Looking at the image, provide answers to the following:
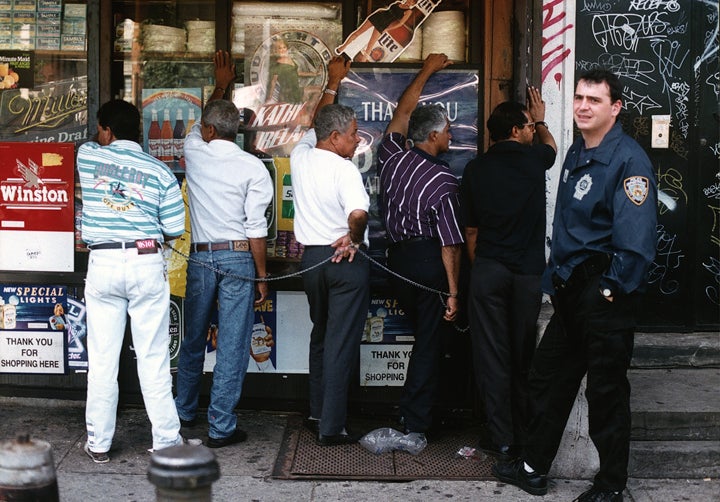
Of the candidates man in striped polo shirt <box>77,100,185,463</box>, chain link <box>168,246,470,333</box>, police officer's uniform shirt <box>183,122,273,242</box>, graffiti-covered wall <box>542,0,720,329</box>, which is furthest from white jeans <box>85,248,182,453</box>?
graffiti-covered wall <box>542,0,720,329</box>

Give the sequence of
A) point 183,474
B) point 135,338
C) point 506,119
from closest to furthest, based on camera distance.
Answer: point 183,474, point 135,338, point 506,119

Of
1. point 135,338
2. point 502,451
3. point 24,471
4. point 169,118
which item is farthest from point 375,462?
point 24,471

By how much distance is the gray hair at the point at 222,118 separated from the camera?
563 centimetres

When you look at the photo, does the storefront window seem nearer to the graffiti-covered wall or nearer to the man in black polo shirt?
the man in black polo shirt

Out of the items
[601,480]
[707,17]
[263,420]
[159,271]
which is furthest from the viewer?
[707,17]

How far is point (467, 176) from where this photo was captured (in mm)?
5516

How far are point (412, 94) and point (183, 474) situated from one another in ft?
11.2

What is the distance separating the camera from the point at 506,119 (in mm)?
5461

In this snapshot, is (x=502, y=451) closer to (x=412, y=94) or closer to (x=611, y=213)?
(x=611, y=213)

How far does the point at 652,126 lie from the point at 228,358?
3.28 metres

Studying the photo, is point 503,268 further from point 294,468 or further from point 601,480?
point 294,468

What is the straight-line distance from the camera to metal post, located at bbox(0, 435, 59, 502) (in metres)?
3.35

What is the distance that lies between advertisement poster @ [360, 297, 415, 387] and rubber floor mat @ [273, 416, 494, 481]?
1.78 ft

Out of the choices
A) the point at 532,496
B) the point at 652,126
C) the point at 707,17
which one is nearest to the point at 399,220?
the point at 532,496
